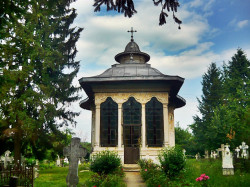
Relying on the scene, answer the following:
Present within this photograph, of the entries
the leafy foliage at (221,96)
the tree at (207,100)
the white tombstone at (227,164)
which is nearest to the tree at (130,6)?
the white tombstone at (227,164)

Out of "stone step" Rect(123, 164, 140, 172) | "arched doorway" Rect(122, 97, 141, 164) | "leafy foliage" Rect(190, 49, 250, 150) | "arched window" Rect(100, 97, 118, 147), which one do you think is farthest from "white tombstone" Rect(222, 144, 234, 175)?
"leafy foliage" Rect(190, 49, 250, 150)

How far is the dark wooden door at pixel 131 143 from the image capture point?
16.3 metres

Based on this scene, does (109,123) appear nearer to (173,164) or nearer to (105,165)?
(105,165)

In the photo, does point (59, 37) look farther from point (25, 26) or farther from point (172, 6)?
point (172, 6)

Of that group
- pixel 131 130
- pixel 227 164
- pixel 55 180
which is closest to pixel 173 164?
pixel 227 164

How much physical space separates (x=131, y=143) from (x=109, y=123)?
1.92 meters

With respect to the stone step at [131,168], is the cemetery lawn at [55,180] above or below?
below

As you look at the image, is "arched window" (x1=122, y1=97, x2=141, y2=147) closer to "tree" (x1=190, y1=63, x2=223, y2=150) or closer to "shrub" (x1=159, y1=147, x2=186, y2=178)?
"shrub" (x1=159, y1=147, x2=186, y2=178)

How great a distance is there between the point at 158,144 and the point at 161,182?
761 cm

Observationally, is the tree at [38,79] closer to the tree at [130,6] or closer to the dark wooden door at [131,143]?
the dark wooden door at [131,143]

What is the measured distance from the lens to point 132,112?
55.8ft

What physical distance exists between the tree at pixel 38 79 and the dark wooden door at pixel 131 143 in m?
5.09

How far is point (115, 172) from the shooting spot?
11.2 m

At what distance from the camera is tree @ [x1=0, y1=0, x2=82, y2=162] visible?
50.1ft
